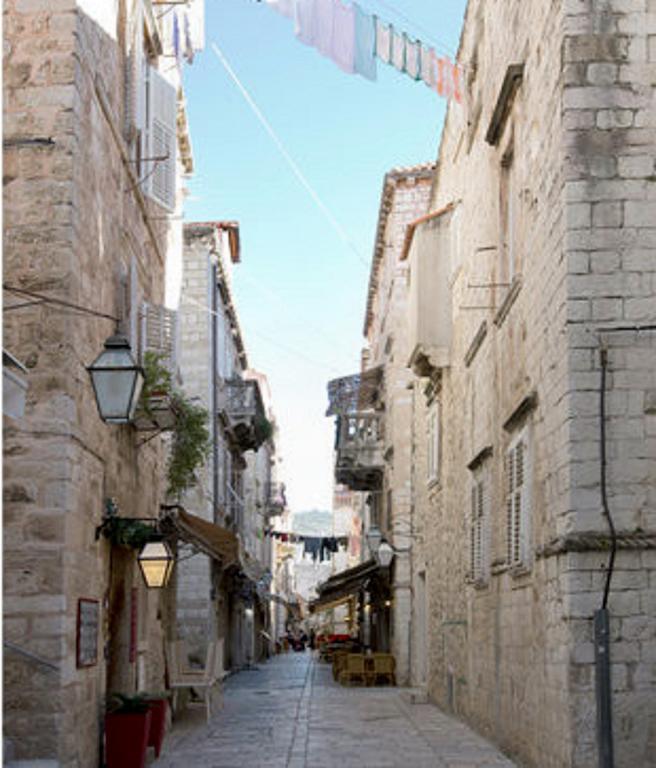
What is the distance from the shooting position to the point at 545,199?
998 cm

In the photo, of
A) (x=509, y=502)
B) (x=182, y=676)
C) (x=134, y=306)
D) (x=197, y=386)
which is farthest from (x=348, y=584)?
(x=509, y=502)

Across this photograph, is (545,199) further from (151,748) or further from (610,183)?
(151,748)

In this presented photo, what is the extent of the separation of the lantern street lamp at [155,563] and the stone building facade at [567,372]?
3522 millimetres

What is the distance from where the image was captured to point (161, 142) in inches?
552

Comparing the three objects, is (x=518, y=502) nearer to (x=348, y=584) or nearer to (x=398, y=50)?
(x=398, y=50)

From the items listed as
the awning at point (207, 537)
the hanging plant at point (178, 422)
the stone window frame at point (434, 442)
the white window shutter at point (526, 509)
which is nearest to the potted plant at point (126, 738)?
the hanging plant at point (178, 422)

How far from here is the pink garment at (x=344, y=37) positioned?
442 inches

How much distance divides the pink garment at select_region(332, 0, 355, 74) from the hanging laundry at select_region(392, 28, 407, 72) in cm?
80

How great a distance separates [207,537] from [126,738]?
4709mm

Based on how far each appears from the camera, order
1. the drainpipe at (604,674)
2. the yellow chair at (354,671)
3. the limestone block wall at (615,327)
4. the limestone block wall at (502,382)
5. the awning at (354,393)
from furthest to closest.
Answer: the awning at (354,393) < the yellow chair at (354,671) < the limestone block wall at (502,382) < the limestone block wall at (615,327) < the drainpipe at (604,674)

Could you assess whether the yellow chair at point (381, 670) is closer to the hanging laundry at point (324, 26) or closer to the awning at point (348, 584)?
the awning at point (348, 584)

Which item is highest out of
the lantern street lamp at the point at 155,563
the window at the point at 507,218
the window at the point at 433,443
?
the window at the point at 507,218

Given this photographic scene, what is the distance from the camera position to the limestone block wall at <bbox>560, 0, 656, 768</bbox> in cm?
Result: 869

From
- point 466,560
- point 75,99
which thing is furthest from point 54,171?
point 466,560
